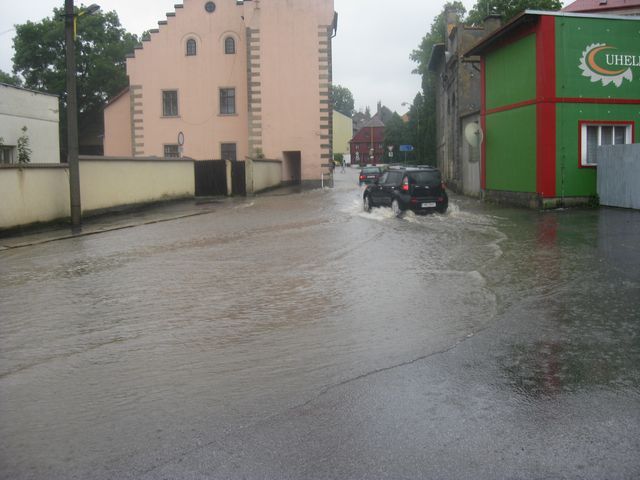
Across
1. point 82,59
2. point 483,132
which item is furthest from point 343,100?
point 483,132

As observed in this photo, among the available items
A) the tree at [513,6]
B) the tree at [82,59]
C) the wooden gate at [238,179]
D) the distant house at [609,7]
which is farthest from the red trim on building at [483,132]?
the tree at [82,59]

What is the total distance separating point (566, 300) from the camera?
8414mm

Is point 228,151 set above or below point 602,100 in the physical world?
below

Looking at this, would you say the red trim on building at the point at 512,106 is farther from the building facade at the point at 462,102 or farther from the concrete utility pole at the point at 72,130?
the concrete utility pole at the point at 72,130

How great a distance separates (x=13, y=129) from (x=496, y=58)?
17926mm

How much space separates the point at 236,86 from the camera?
45781mm

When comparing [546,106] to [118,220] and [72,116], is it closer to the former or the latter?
[118,220]

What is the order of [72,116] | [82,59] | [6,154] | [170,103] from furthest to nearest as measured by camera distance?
[82,59], [170,103], [6,154], [72,116]

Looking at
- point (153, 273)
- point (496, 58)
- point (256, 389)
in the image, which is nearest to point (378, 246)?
point (153, 273)

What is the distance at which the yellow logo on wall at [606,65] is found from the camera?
21.8 metres

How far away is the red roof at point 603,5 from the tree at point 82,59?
1380 inches

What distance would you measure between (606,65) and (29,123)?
2085 centimetres

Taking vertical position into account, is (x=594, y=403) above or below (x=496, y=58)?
below

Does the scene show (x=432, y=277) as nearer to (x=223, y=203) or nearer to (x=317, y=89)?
(x=223, y=203)
